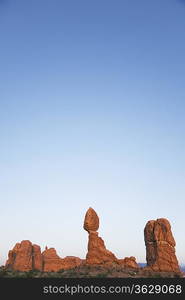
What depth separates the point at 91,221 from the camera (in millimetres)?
103125

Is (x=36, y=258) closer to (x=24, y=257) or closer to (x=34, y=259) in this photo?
(x=34, y=259)

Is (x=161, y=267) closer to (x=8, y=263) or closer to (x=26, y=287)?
(x=8, y=263)

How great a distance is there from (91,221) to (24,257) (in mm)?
38267

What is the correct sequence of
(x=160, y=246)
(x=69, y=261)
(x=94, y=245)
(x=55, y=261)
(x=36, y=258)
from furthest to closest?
1. (x=36, y=258)
2. (x=55, y=261)
3. (x=69, y=261)
4. (x=160, y=246)
5. (x=94, y=245)

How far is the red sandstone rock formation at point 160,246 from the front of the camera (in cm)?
10106

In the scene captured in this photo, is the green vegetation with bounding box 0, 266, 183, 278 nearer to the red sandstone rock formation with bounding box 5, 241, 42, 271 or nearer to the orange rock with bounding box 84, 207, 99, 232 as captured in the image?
the orange rock with bounding box 84, 207, 99, 232

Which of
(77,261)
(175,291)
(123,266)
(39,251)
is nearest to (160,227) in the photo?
(123,266)

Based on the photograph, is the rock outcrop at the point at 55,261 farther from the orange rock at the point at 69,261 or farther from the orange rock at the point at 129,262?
the orange rock at the point at 129,262

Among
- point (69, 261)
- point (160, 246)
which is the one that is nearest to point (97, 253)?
point (160, 246)

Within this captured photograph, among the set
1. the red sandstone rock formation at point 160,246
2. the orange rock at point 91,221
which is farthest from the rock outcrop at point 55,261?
the red sandstone rock formation at point 160,246

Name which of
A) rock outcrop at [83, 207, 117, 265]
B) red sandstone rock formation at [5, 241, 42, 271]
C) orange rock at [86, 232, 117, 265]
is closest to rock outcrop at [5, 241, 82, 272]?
red sandstone rock formation at [5, 241, 42, 271]

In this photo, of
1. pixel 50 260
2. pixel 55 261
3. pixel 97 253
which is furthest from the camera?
pixel 50 260

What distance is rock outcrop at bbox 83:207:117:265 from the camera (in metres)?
100

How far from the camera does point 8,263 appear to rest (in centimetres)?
12838
